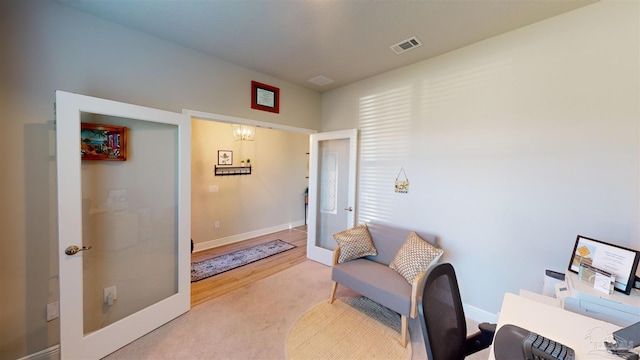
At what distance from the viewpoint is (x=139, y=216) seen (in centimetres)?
215

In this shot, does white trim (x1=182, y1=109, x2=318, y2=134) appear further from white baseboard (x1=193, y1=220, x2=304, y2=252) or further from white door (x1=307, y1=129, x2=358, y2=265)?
white baseboard (x1=193, y1=220, x2=304, y2=252)

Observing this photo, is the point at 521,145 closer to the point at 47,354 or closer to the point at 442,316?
the point at 442,316

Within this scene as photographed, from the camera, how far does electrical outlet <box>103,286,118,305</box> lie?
1.98 m

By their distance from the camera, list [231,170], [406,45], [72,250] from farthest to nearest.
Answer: [231,170], [406,45], [72,250]

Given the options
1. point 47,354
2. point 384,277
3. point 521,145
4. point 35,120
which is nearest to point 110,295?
point 47,354

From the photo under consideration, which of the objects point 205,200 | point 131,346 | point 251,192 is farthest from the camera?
point 251,192

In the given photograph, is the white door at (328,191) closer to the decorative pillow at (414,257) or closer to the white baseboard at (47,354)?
the decorative pillow at (414,257)

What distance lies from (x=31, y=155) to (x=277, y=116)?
2.27m

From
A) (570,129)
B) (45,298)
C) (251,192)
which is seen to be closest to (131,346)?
(45,298)

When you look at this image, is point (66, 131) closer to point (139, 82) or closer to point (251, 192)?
point (139, 82)

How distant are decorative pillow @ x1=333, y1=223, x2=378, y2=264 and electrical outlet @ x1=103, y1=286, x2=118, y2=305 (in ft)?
6.96

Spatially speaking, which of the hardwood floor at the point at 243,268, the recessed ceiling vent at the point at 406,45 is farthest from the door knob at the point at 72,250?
the recessed ceiling vent at the point at 406,45

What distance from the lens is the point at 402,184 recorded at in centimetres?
282

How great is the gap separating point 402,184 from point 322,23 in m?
1.91
